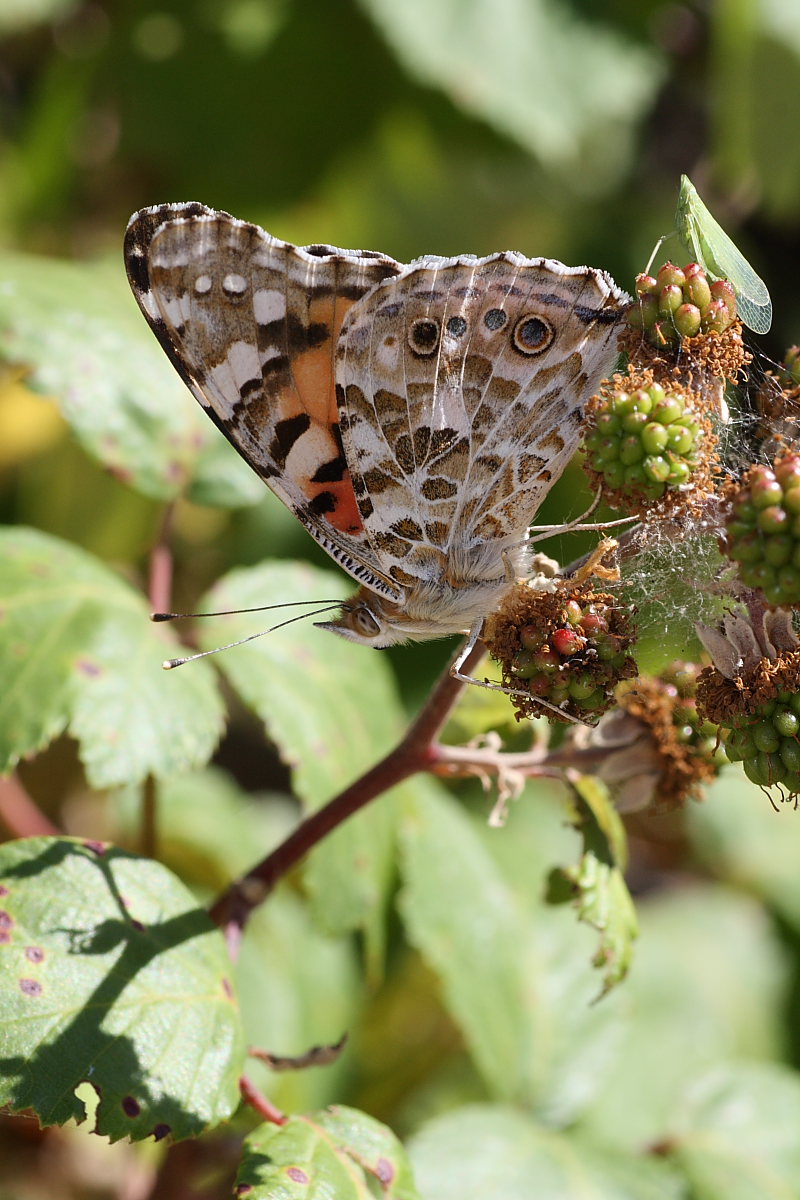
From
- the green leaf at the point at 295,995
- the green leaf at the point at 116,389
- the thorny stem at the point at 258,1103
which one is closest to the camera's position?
the thorny stem at the point at 258,1103

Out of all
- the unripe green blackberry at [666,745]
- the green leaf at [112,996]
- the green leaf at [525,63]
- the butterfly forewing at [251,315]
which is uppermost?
the green leaf at [525,63]

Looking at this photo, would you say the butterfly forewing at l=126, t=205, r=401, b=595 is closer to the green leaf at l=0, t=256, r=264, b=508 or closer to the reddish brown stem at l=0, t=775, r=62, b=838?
the green leaf at l=0, t=256, r=264, b=508

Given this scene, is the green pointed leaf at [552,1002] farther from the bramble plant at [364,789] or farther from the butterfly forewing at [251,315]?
the butterfly forewing at [251,315]

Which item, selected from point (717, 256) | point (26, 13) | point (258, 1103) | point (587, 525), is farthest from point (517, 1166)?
point (26, 13)

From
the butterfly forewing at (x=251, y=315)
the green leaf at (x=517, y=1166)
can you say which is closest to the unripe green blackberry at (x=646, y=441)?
the butterfly forewing at (x=251, y=315)

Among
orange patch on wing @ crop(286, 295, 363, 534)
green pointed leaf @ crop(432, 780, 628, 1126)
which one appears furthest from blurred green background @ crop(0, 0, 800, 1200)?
orange patch on wing @ crop(286, 295, 363, 534)

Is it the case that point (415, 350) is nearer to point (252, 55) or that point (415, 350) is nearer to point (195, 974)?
point (195, 974)
